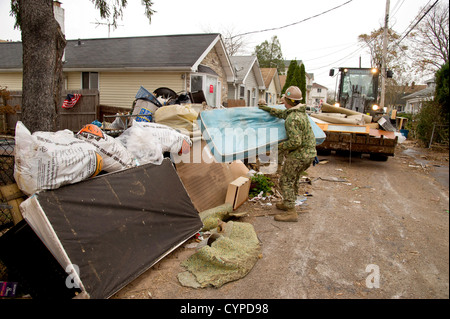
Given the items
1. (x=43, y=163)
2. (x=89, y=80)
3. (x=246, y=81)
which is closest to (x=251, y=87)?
(x=246, y=81)

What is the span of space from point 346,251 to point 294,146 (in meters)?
1.53

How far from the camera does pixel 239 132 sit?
423 centimetres

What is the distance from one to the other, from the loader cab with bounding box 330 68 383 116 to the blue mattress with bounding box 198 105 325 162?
7.91 m

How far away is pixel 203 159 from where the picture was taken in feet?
15.5

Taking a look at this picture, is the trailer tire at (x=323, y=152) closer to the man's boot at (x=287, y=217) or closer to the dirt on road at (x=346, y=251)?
the dirt on road at (x=346, y=251)

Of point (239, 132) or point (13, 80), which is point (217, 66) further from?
point (239, 132)

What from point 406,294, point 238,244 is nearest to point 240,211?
point 238,244

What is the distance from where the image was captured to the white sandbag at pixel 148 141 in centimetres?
358

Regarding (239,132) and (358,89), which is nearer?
(239,132)

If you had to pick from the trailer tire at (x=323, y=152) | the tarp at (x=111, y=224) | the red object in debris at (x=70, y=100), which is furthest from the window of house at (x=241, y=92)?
the tarp at (x=111, y=224)

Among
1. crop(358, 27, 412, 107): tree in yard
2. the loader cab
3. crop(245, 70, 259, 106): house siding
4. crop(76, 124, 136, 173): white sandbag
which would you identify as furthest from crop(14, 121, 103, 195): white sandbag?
crop(358, 27, 412, 107): tree in yard

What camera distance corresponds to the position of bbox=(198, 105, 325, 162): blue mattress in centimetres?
395

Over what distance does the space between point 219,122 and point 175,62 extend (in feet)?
30.5

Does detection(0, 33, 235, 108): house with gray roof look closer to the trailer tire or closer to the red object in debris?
the red object in debris
